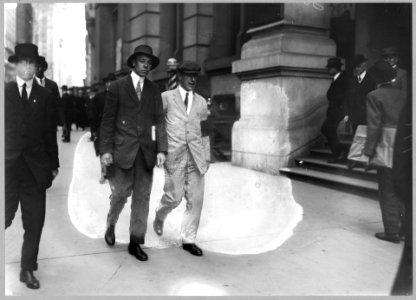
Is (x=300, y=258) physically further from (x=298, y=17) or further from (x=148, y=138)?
(x=298, y=17)

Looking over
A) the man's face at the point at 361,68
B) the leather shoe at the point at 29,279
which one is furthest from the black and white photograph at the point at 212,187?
the man's face at the point at 361,68

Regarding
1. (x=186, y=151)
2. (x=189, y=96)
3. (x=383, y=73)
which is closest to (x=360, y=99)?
(x=383, y=73)

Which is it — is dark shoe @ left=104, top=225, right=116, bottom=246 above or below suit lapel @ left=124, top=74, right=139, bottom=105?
below

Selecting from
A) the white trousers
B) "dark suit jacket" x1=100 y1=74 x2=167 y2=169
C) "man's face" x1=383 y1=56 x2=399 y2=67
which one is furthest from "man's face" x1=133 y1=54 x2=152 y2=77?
"man's face" x1=383 y1=56 x2=399 y2=67

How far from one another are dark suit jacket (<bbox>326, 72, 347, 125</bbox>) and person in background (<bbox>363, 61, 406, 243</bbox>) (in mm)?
3227

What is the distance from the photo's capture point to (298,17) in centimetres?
961

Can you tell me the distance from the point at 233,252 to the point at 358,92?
4181 mm

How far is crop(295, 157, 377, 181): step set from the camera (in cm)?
764

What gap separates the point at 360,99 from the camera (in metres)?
7.61

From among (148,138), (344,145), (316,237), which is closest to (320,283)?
(316,237)

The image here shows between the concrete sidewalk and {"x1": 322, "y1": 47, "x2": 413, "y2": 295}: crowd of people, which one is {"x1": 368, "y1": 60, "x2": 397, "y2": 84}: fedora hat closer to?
{"x1": 322, "y1": 47, "x2": 413, "y2": 295}: crowd of people

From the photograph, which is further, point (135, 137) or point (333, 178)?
point (333, 178)

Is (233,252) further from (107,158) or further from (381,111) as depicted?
(381,111)

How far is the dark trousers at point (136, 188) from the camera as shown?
460cm
